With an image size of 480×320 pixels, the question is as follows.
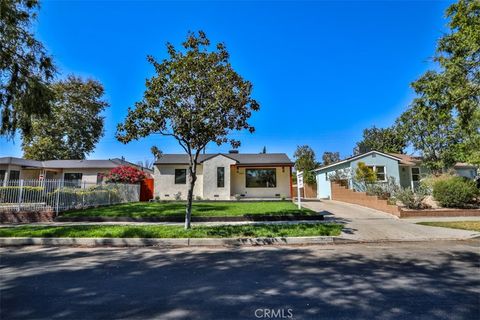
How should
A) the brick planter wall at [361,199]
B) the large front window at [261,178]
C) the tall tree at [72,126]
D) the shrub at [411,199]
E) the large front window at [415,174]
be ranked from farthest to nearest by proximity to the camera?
1. the tall tree at [72,126]
2. the large front window at [415,174]
3. the large front window at [261,178]
4. the shrub at [411,199]
5. the brick planter wall at [361,199]

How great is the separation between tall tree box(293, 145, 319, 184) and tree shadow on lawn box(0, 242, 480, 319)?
2136 centimetres

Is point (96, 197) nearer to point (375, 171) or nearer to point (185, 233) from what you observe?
point (185, 233)

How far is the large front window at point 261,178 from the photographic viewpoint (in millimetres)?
22562

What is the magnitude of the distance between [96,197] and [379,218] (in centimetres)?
1508

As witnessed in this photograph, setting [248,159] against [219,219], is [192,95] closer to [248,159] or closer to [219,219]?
[219,219]

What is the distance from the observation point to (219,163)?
2228cm

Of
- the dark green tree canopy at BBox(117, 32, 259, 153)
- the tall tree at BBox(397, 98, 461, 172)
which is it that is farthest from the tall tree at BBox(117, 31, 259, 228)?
the tall tree at BBox(397, 98, 461, 172)

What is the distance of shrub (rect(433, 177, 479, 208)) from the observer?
1339cm

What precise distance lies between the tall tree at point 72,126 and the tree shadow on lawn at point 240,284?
3451cm

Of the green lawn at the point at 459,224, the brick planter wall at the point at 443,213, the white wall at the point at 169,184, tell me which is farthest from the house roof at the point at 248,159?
the green lawn at the point at 459,224

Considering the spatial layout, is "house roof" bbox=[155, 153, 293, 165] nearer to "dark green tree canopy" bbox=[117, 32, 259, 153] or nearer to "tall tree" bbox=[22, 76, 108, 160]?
"dark green tree canopy" bbox=[117, 32, 259, 153]

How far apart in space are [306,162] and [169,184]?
2049cm

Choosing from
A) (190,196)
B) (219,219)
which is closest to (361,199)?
(219,219)

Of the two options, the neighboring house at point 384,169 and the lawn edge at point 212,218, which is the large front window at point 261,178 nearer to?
the neighboring house at point 384,169
